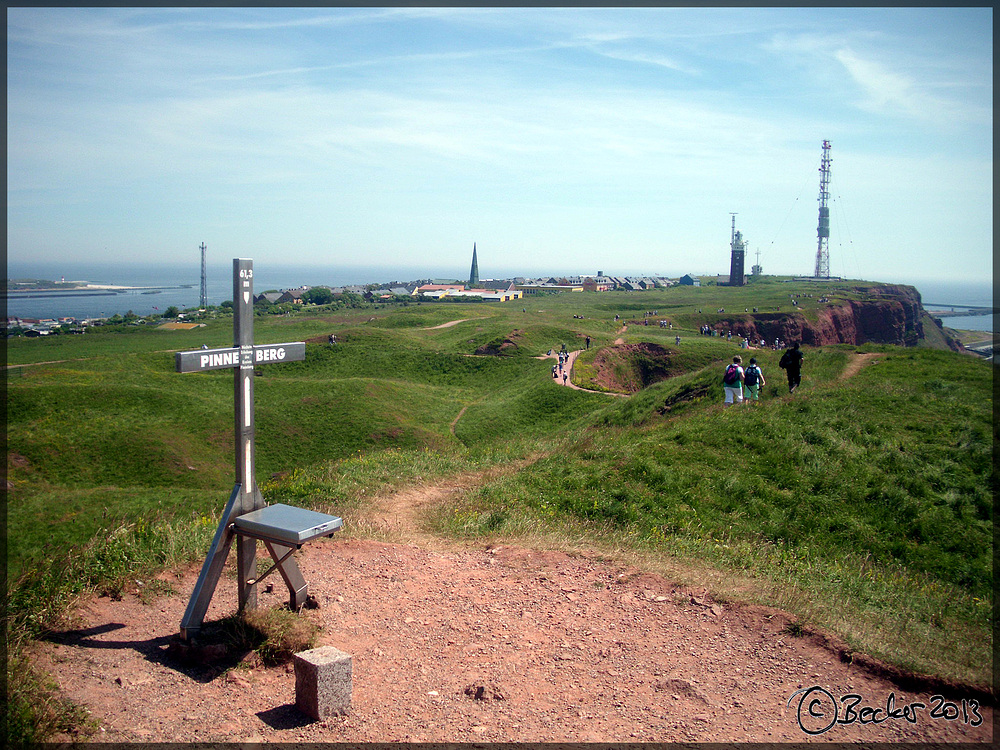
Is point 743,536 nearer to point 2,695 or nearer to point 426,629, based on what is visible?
point 426,629

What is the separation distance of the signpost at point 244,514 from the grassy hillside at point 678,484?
1338 millimetres

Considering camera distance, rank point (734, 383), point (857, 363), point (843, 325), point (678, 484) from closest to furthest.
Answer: point (678, 484)
point (734, 383)
point (857, 363)
point (843, 325)

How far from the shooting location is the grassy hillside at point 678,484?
6832 mm

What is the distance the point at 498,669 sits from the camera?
531 cm

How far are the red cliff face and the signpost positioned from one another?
59282 mm

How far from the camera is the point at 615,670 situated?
17.5ft

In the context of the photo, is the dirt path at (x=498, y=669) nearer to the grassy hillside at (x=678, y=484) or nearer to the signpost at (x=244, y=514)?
the signpost at (x=244, y=514)

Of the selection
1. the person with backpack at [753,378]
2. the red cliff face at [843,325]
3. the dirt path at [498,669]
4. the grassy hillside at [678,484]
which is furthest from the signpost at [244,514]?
the red cliff face at [843,325]

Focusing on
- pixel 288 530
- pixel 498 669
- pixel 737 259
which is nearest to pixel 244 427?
pixel 288 530

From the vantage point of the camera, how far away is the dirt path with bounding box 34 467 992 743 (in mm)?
4508

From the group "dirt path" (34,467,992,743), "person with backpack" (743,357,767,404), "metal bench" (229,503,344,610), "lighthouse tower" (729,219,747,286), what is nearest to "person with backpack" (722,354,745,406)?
"person with backpack" (743,357,767,404)

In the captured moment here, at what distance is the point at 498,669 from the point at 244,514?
264 centimetres

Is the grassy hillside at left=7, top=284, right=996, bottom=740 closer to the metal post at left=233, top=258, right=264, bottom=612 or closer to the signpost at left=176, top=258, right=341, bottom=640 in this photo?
the signpost at left=176, top=258, right=341, bottom=640

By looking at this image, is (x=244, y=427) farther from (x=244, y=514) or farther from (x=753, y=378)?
(x=753, y=378)
